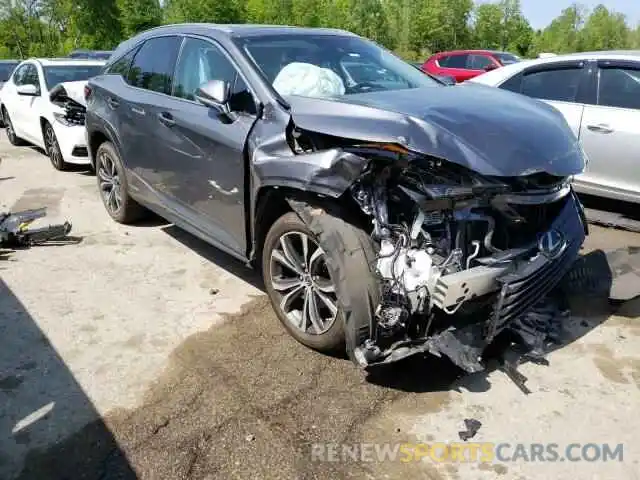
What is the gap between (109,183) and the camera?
5.93 meters

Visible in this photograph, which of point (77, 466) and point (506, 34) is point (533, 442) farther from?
point (506, 34)

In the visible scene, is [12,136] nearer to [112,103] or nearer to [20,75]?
[20,75]

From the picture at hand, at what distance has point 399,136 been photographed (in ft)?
9.36

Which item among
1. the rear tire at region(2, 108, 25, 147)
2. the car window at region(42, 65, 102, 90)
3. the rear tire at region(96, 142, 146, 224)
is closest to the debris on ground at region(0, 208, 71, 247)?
the rear tire at region(96, 142, 146, 224)

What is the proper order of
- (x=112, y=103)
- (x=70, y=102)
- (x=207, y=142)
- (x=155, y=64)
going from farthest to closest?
(x=70, y=102), (x=112, y=103), (x=155, y=64), (x=207, y=142)

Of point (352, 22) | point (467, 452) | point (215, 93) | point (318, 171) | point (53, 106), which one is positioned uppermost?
point (352, 22)

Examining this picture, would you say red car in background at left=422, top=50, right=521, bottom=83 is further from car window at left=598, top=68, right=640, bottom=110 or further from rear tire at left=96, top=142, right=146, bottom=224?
rear tire at left=96, top=142, right=146, bottom=224

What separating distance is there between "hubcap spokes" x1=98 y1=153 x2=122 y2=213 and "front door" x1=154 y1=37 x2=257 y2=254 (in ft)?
4.48

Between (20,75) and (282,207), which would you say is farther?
(20,75)

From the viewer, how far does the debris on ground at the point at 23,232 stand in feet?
17.3

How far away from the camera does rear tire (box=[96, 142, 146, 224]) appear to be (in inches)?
216

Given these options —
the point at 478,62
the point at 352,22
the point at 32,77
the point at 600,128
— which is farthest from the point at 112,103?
the point at 352,22

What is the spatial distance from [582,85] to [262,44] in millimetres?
3476

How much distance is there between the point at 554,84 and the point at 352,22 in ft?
161
